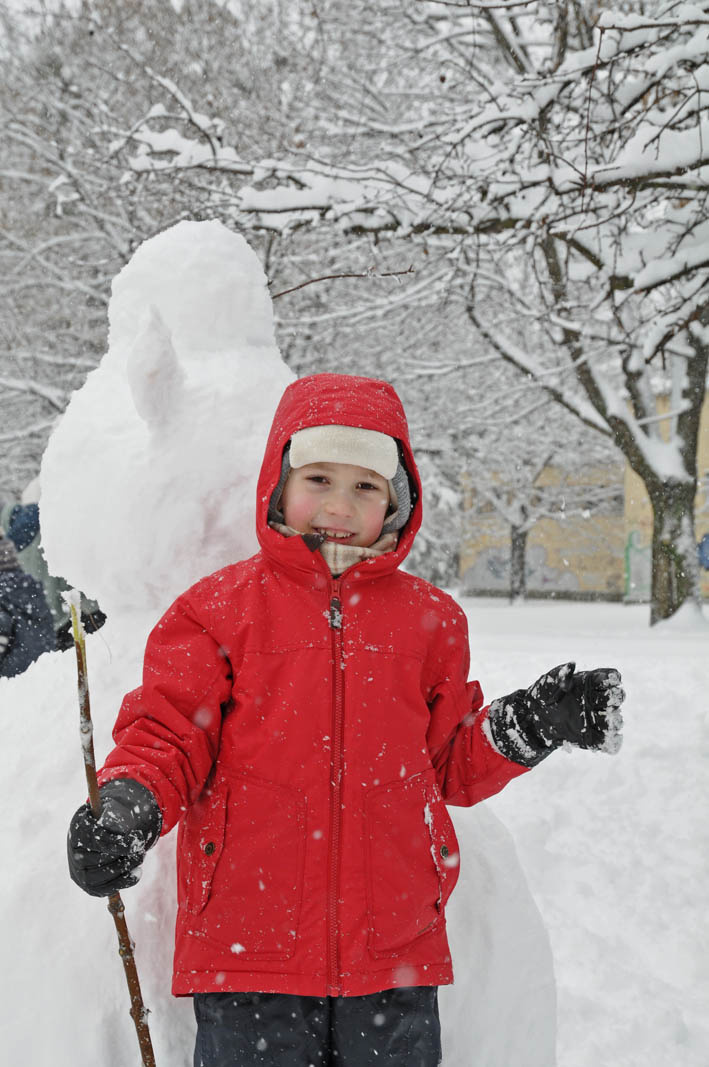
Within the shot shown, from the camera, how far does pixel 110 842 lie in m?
1.40

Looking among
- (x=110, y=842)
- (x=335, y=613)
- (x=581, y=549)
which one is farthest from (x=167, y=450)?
(x=581, y=549)

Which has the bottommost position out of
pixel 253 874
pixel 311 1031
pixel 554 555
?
pixel 554 555

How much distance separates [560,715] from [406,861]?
17.6 inches

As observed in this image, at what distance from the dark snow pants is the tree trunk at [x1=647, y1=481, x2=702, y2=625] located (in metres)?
7.20

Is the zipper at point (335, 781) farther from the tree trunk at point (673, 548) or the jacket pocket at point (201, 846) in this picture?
the tree trunk at point (673, 548)

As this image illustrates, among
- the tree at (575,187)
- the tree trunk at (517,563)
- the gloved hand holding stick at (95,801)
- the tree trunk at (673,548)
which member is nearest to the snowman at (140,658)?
the gloved hand holding stick at (95,801)

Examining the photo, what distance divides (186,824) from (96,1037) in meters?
0.50

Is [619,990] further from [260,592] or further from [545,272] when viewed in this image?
[545,272]

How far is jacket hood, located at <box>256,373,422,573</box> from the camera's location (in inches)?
72.6

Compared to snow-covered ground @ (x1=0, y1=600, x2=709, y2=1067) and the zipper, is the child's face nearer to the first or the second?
the zipper

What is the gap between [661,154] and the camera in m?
3.69

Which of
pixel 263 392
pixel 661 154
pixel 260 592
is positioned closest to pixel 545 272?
pixel 661 154

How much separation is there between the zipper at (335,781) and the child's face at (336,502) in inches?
5.9

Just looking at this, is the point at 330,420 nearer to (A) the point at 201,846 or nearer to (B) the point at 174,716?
(B) the point at 174,716
